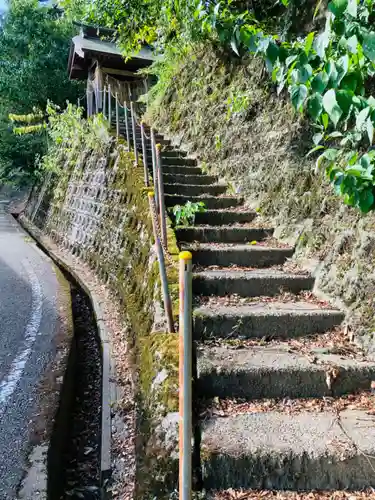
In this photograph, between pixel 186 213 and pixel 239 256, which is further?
pixel 186 213

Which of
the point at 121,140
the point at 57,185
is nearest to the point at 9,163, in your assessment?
the point at 57,185

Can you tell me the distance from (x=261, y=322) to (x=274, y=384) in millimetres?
582

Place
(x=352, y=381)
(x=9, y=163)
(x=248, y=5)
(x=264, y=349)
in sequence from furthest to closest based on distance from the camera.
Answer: (x=9, y=163) < (x=248, y=5) < (x=264, y=349) < (x=352, y=381)

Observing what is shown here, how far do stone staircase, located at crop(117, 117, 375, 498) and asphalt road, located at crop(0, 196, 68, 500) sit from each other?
1.31 metres

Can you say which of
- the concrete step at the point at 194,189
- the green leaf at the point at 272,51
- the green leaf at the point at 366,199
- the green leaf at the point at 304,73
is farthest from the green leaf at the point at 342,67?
the concrete step at the point at 194,189

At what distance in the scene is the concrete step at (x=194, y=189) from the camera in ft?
17.6

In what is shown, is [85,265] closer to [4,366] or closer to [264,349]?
[4,366]

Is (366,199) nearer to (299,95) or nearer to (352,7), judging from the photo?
(299,95)

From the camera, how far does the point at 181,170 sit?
6164 mm

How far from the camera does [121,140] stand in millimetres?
7180

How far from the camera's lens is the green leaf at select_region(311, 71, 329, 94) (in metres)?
1.82

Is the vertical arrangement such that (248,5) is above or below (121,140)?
above

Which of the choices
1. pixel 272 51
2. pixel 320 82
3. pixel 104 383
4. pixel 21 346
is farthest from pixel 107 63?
pixel 320 82

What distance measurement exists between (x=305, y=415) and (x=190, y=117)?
6326 mm
